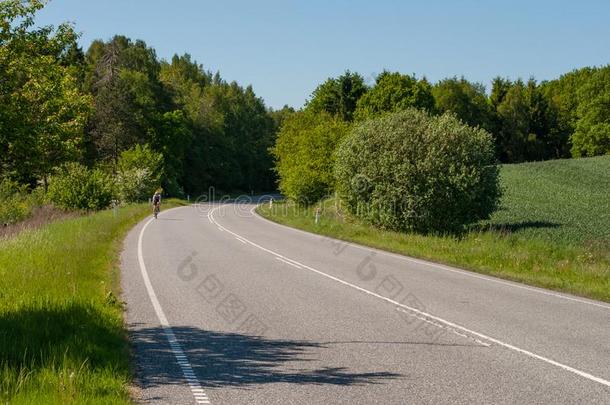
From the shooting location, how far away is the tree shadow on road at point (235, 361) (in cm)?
661

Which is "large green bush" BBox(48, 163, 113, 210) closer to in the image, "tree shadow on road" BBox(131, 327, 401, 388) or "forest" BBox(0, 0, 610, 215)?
"forest" BBox(0, 0, 610, 215)

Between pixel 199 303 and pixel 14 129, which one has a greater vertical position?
pixel 14 129

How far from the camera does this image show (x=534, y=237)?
82.2 feet

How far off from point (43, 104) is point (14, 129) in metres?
1.73

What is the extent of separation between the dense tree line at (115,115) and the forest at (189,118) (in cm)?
4

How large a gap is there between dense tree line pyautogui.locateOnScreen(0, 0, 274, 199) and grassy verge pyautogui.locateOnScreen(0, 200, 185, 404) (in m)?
2.11

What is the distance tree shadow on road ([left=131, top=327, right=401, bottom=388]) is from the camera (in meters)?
6.61

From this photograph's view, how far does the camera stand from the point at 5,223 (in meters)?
32.4

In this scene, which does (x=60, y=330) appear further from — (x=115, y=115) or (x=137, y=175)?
(x=115, y=115)

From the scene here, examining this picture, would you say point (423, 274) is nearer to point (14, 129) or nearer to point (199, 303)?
point (199, 303)

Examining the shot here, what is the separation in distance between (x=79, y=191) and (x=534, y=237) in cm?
3165

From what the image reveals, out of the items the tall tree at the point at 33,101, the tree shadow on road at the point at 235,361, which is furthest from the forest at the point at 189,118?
the tree shadow on road at the point at 235,361

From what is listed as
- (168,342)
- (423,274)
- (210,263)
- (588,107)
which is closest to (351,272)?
(423,274)

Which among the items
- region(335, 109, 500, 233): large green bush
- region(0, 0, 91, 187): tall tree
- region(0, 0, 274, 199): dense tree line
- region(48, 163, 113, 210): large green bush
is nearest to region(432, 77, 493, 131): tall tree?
region(0, 0, 274, 199): dense tree line
